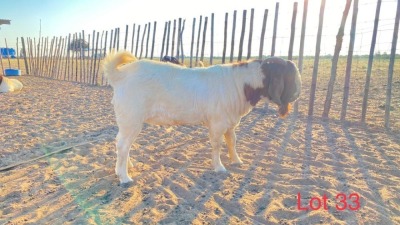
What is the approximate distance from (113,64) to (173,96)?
37.2 inches

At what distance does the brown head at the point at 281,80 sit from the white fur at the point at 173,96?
13 centimetres

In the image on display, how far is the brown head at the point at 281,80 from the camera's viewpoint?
461 cm

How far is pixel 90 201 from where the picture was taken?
3.90 metres

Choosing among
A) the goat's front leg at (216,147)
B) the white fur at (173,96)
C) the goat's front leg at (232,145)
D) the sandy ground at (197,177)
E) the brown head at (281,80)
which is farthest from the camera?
the goat's front leg at (232,145)

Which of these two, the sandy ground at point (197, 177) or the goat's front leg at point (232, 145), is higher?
the goat's front leg at point (232, 145)

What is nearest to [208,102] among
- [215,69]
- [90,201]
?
[215,69]

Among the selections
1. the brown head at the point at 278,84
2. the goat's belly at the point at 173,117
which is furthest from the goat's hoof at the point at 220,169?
the brown head at the point at 278,84

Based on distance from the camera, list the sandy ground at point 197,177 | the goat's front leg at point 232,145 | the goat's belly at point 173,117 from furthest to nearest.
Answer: the goat's front leg at point 232,145
the goat's belly at point 173,117
the sandy ground at point 197,177

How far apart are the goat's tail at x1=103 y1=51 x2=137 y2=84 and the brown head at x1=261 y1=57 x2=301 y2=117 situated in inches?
78.3

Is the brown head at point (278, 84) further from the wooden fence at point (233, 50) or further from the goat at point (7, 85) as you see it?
the goat at point (7, 85)

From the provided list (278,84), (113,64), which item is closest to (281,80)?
(278,84)

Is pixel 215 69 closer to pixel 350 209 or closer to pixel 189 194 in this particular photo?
pixel 189 194

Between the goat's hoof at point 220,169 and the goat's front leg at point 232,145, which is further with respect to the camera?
the goat's front leg at point 232,145

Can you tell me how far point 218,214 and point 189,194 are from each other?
615 mm
